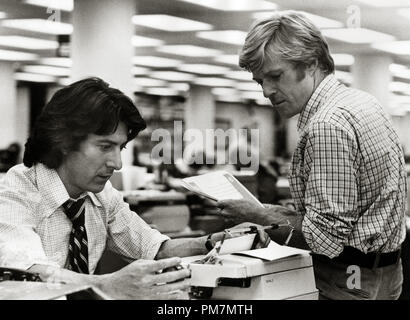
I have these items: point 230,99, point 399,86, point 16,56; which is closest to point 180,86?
point 230,99

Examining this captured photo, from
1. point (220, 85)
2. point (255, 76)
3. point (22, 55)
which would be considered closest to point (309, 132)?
point (255, 76)

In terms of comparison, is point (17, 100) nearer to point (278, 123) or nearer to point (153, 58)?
point (153, 58)

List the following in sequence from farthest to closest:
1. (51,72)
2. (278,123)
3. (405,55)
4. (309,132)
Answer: (278,123)
(51,72)
(405,55)
(309,132)

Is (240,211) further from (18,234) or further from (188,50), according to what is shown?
(188,50)

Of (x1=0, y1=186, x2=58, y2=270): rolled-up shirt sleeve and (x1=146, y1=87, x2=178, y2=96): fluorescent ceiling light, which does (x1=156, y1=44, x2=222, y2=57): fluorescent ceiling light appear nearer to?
(x1=146, y1=87, x2=178, y2=96): fluorescent ceiling light


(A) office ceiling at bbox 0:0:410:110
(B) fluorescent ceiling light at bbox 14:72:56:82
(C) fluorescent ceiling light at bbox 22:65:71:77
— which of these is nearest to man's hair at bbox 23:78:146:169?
(A) office ceiling at bbox 0:0:410:110

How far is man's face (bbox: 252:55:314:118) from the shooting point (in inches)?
70.0

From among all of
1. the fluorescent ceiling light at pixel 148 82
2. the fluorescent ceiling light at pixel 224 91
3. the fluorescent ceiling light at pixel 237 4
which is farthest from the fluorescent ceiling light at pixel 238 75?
the fluorescent ceiling light at pixel 237 4

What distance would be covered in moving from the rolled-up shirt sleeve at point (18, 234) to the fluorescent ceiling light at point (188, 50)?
31.3 ft

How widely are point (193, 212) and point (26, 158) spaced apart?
544cm

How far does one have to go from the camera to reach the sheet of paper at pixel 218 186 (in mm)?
1742

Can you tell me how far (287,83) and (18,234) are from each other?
0.86 meters

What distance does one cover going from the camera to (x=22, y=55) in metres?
13.1

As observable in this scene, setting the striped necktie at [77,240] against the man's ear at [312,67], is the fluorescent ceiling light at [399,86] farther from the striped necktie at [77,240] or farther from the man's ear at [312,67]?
the striped necktie at [77,240]
